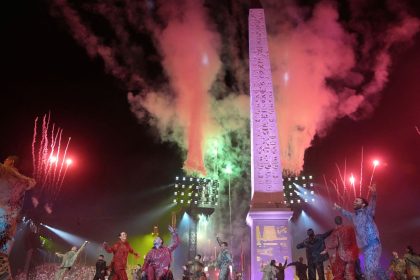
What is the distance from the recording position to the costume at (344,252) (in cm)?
677

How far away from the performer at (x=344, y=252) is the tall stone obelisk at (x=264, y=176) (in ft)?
27.1

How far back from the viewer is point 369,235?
7.47 metres

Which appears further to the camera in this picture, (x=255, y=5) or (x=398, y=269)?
(x=255, y=5)

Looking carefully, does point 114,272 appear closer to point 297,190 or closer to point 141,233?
point 297,190

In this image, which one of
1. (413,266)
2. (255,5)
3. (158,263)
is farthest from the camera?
(255,5)

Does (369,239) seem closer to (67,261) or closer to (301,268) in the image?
(301,268)

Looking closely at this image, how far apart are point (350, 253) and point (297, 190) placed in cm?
2446

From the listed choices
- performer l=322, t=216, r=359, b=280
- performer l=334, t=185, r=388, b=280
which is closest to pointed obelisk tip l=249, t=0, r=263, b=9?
performer l=334, t=185, r=388, b=280

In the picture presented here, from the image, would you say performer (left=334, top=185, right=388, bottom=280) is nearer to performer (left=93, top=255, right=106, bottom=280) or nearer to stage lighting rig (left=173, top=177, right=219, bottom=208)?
performer (left=93, top=255, right=106, bottom=280)

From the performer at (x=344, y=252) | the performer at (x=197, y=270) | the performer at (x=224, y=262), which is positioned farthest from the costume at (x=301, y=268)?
the performer at (x=197, y=270)

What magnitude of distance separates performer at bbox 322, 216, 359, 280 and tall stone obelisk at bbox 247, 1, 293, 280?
325 inches

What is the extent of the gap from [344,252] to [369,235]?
951 millimetres

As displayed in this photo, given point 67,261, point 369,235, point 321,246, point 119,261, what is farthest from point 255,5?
point 119,261

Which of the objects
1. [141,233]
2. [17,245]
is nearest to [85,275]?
[17,245]
